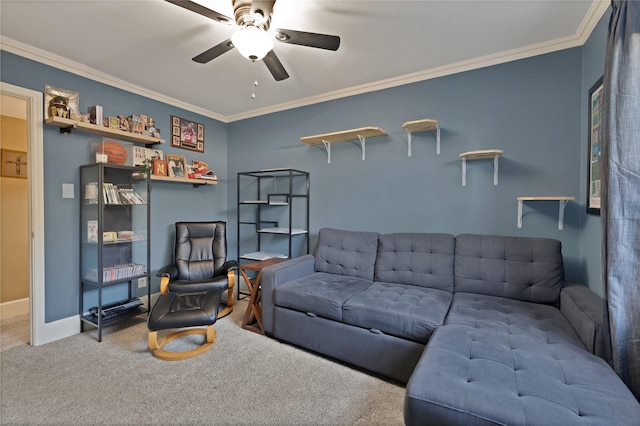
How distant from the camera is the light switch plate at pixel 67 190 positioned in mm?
2584

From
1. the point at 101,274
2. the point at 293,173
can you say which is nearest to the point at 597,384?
the point at 293,173

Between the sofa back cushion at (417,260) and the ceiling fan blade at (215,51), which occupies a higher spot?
the ceiling fan blade at (215,51)

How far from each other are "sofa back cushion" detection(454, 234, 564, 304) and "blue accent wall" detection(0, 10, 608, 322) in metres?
0.25

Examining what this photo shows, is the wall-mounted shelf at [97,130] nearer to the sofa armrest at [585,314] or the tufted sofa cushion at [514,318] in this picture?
the tufted sofa cushion at [514,318]

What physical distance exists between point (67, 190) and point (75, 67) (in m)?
1.17

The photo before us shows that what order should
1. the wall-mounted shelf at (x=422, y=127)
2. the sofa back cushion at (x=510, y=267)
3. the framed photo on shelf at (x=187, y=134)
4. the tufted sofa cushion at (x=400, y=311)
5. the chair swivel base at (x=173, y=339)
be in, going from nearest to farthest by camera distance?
the tufted sofa cushion at (x=400, y=311)
the sofa back cushion at (x=510, y=267)
the chair swivel base at (x=173, y=339)
the wall-mounted shelf at (x=422, y=127)
the framed photo on shelf at (x=187, y=134)

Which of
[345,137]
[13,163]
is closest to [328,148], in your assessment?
[345,137]

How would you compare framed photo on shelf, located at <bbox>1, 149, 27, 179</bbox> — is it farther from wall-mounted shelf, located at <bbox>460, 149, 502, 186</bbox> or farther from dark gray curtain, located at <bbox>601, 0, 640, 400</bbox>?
dark gray curtain, located at <bbox>601, 0, 640, 400</bbox>

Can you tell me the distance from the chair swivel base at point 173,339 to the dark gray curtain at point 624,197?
2.55 metres

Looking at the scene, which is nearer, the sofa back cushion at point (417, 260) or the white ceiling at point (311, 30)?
the white ceiling at point (311, 30)

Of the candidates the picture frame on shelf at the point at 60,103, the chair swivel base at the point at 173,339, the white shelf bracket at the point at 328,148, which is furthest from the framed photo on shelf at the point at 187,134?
the chair swivel base at the point at 173,339

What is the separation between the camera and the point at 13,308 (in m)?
3.07

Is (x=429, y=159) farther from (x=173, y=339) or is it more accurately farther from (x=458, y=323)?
(x=173, y=339)

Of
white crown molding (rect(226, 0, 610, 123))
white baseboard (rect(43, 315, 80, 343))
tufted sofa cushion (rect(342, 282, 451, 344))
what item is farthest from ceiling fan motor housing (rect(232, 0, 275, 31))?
white baseboard (rect(43, 315, 80, 343))
